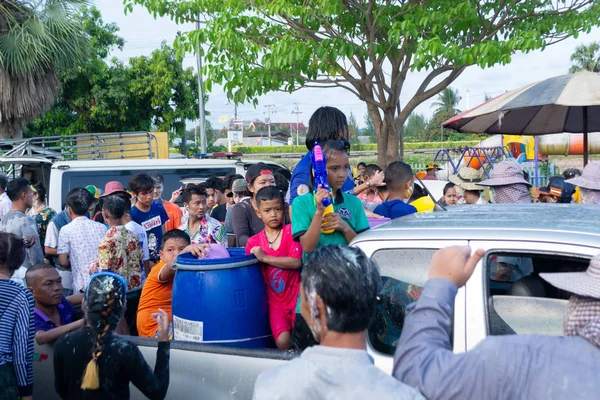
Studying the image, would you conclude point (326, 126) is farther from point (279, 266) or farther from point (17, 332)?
point (17, 332)

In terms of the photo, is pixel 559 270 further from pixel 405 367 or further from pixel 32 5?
pixel 32 5

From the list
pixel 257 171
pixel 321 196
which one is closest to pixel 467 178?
pixel 257 171

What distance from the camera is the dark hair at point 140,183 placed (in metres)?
5.71

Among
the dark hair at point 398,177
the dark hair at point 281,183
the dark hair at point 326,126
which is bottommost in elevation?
the dark hair at point 281,183

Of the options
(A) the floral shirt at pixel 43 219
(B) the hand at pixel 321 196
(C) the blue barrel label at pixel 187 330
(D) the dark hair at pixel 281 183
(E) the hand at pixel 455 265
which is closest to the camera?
(E) the hand at pixel 455 265

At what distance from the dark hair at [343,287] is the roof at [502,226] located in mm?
877

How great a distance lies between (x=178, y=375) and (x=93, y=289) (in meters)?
0.60

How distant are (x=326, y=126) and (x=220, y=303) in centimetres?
129

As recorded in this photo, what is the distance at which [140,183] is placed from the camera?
5.71m

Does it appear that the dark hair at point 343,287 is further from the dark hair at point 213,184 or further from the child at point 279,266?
the dark hair at point 213,184

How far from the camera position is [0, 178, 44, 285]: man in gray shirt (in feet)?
18.5

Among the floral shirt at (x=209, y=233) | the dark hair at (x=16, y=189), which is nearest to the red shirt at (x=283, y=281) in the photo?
the floral shirt at (x=209, y=233)

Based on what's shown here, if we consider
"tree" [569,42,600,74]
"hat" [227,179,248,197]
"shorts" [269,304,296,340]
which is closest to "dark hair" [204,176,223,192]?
"hat" [227,179,248,197]

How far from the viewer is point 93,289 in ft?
9.26
